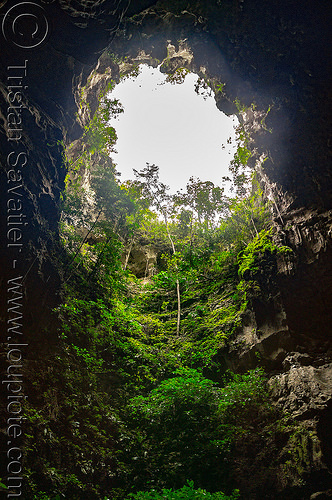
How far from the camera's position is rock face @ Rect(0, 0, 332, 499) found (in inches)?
277

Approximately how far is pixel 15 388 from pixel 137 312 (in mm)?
7124

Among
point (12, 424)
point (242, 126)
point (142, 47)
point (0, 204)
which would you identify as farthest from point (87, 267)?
point (142, 47)

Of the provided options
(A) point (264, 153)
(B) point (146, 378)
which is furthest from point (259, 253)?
(B) point (146, 378)

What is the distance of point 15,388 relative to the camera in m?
5.19

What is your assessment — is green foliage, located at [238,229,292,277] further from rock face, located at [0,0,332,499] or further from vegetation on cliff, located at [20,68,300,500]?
rock face, located at [0,0,332,499]

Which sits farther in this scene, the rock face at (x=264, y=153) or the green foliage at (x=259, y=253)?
the green foliage at (x=259, y=253)
